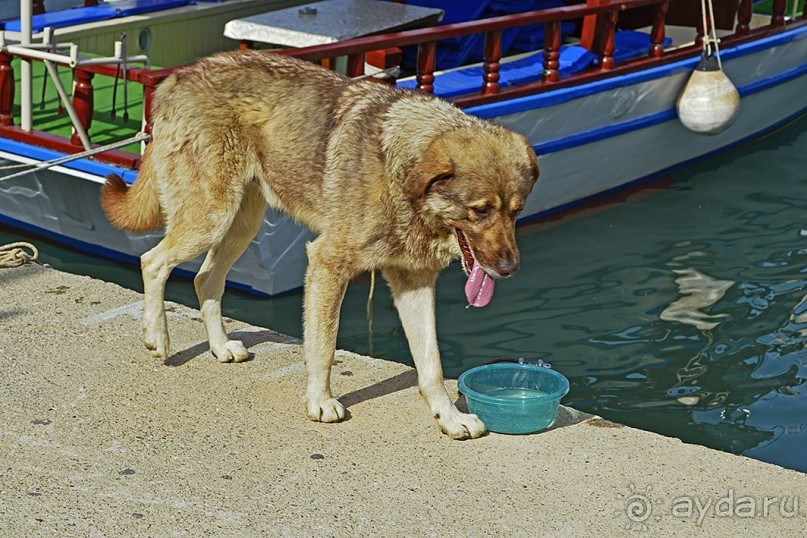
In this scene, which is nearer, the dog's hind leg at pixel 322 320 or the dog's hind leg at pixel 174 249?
Result: the dog's hind leg at pixel 322 320

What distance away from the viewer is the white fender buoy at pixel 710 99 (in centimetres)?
991

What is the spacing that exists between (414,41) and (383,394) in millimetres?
3510

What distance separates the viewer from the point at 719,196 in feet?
34.7

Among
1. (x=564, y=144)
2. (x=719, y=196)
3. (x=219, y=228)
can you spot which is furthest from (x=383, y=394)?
(x=719, y=196)

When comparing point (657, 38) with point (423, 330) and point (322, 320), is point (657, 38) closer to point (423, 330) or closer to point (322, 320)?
point (423, 330)

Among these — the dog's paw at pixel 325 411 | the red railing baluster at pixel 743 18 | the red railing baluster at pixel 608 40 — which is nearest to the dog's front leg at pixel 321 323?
the dog's paw at pixel 325 411

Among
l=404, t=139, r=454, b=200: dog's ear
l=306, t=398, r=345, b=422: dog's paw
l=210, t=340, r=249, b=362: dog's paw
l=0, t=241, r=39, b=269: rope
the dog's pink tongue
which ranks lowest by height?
l=0, t=241, r=39, b=269: rope

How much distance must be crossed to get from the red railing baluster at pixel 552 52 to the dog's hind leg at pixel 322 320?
184 inches

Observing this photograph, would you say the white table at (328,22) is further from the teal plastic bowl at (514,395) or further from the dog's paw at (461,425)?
the dog's paw at (461,425)

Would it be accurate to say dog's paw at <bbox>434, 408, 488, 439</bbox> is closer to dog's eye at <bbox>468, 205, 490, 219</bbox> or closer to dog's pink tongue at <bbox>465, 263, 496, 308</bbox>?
dog's pink tongue at <bbox>465, 263, 496, 308</bbox>

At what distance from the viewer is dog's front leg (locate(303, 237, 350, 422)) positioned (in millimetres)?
4816

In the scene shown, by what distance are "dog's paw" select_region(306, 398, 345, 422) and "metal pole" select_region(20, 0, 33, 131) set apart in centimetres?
390

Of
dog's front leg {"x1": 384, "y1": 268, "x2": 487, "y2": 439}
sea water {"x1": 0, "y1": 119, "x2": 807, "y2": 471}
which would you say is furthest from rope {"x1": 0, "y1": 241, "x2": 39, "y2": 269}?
dog's front leg {"x1": 384, "y1": 268, "x2": 487, "y2": 439}

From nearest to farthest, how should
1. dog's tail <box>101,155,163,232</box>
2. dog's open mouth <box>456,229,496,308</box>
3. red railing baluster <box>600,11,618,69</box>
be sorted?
dog's open mouth <box>456,229,496,308</box>
dog's tail <box>101,155,163,232</box>
red railing baluster <box>600,11,618,69</box>
